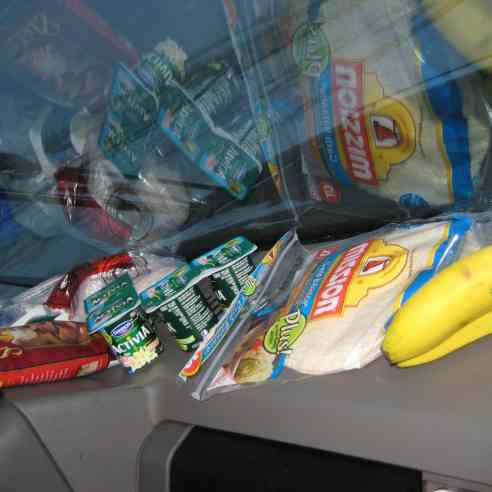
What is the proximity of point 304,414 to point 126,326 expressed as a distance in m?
0.35

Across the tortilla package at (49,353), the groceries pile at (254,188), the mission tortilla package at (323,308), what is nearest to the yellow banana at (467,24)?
the groceries pile at (254,188)

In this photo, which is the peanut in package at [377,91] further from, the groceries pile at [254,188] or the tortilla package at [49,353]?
the tortilla package at [49,353]

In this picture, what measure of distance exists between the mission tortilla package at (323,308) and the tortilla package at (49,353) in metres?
0.21

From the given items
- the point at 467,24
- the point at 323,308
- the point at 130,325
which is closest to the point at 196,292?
the point at 130,325

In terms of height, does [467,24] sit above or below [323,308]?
above

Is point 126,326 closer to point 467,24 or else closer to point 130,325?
point 130,325

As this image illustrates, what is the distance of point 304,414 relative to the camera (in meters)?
0.77

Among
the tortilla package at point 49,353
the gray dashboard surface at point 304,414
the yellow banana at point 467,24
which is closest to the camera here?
the gray dashboard surface at point 304,414

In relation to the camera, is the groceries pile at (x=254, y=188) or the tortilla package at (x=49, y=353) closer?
the groceries pile at (x=254, y=188)

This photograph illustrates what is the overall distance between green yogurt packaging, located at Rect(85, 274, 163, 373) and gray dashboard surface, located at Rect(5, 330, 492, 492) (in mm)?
31

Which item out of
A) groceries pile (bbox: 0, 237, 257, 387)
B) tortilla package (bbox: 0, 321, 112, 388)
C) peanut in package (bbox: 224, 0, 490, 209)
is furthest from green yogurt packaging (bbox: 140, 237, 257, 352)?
peanut in package (bbox: 224, 0, 490, 209)

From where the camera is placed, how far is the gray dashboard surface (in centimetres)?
64

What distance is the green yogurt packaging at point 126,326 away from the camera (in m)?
0.94

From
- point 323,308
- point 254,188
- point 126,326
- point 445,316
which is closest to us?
point 445,316
